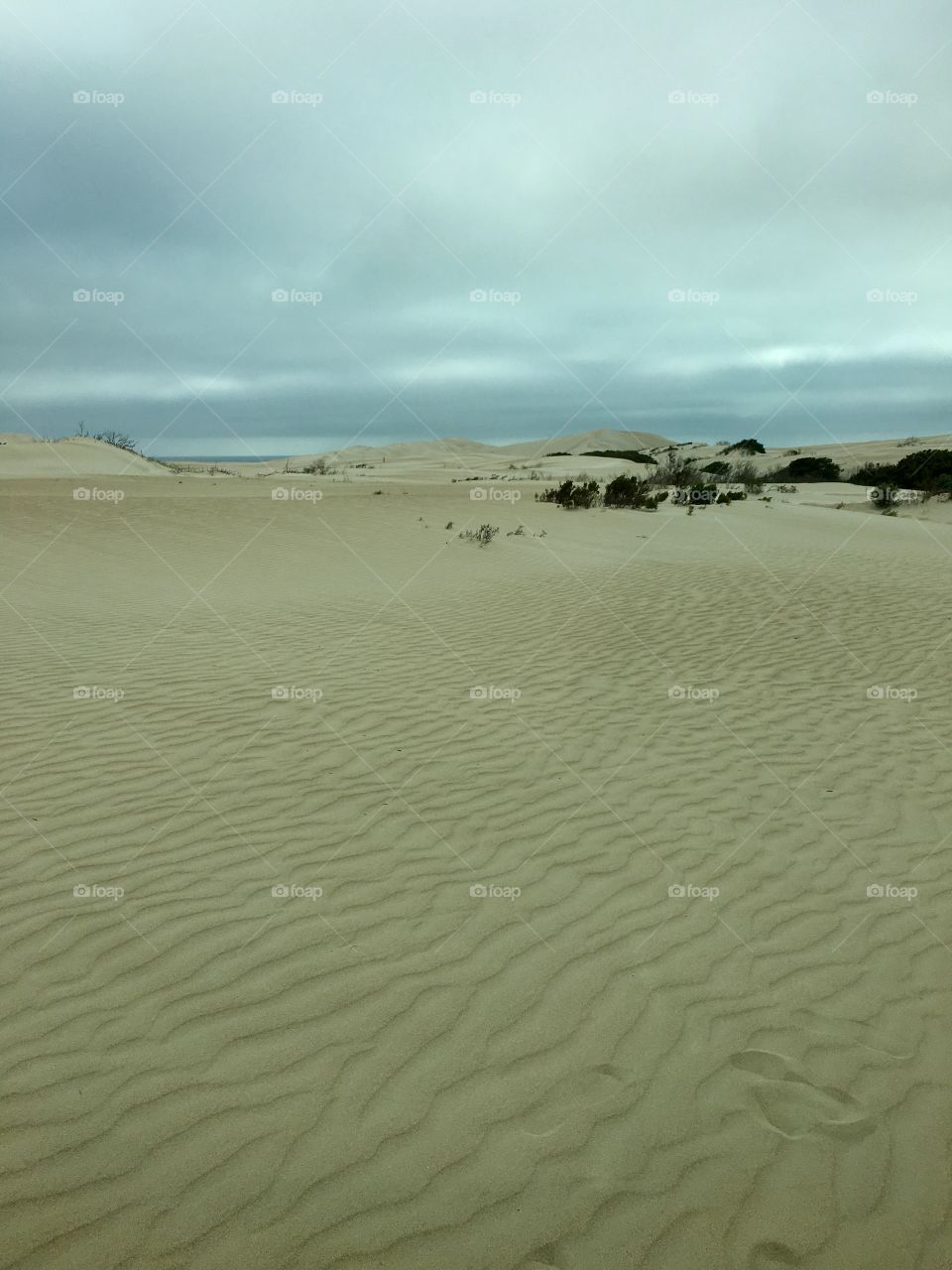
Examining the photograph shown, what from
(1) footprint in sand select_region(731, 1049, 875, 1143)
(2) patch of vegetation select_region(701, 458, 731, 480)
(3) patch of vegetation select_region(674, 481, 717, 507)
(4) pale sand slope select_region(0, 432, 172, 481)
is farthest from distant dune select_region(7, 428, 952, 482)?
(1) footprint in sand select_region(731, 1049, 875, 1143)

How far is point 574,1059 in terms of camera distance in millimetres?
3342

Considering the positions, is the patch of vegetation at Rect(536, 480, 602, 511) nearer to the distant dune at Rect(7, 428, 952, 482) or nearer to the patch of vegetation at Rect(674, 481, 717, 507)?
the patch of vegetation at Rect(674, 481, 717, 507)

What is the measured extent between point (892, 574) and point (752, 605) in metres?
5.29

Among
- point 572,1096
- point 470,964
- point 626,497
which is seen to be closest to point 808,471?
point 626,497

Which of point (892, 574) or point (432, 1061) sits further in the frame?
point (892, 574)

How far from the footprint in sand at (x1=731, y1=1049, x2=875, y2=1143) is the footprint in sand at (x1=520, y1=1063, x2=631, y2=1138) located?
548mm

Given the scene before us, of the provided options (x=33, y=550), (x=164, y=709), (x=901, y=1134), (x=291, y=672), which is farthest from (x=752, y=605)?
(x=33, y=550)

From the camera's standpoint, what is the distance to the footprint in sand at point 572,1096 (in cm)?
303

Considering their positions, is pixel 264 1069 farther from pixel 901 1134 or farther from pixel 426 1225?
pixel 901 1134

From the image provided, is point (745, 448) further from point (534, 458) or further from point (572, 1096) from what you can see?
point (572, 1096)

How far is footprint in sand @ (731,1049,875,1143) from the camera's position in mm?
3029

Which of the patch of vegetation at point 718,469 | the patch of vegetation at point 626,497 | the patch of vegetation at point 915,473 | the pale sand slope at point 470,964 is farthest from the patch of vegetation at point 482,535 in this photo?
the patch of vegetation at point 718,469

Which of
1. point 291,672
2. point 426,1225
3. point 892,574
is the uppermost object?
point 892,574

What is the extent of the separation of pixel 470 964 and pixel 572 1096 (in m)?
0.89
